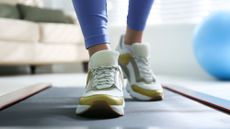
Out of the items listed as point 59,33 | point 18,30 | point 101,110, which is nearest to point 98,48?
point 101,110

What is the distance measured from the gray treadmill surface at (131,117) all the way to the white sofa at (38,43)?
1891 mm

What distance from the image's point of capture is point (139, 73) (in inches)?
42.5

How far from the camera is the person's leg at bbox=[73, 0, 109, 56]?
86cm

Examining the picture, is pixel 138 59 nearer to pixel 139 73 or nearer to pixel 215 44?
pixel 139 73

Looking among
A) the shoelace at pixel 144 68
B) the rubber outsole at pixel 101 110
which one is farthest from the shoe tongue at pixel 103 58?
the shoelace at pixel 144 68

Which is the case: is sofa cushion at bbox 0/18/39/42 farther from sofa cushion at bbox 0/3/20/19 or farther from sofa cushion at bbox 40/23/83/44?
sofa cushion at bbox 0/3/20/19

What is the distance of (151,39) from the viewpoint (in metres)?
3.42

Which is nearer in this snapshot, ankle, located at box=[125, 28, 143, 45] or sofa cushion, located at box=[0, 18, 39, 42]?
ankle, located at box=[125, 28, 143, 45]

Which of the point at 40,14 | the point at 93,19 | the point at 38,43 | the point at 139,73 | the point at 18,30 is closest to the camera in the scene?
the point at 93,19

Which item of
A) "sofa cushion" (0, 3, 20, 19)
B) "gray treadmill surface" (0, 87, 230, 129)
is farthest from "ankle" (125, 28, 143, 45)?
"sofa cushion" (0, 3, 20, 19)

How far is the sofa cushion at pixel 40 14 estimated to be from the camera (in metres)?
3.30

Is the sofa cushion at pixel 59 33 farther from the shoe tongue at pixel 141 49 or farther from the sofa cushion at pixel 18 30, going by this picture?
the shoe tongue at pixel 141 49

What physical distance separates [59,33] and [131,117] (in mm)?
2586

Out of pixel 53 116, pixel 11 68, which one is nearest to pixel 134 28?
pixel 53 116
